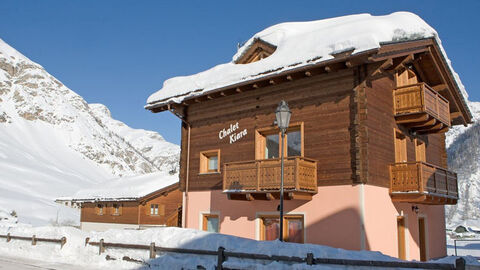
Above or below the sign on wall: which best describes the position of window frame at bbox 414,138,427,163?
below

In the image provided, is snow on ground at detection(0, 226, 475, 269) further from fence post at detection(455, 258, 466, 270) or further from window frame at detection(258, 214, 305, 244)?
window frame at detection(258, 214, 305, 244)

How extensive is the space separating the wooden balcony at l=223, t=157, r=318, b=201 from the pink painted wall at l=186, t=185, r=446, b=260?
2.29 ft

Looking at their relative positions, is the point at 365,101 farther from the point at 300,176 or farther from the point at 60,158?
the point at 60,158

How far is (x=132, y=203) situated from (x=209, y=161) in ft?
61.8

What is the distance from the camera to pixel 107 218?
38250 mm

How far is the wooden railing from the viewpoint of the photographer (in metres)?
14.4

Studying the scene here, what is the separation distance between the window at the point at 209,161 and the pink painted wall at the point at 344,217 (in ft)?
5.18

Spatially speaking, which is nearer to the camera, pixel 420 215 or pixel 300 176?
pixel 300 176

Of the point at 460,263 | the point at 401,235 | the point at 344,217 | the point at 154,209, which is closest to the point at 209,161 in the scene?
the point at 344,217

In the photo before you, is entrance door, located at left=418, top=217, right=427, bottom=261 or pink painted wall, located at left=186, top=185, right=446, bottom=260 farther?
entrance door, located at left=418, top=217, right=427, bottom=261

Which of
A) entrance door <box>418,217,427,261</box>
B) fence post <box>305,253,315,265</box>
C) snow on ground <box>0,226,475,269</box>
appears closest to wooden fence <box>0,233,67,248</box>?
snow on ground <box>0,226,475,269</box>

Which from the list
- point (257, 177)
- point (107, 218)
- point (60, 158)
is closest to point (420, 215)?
point (257, 177)

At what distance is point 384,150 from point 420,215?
165 inches

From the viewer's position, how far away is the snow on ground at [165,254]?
1035 centimetres
